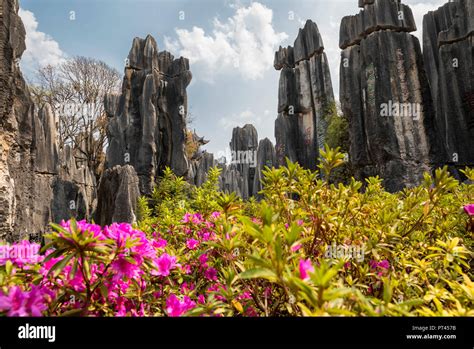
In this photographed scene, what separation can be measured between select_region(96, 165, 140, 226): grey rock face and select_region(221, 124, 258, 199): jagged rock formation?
2362cm

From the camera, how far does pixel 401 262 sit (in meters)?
1.63

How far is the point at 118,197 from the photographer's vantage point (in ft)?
29.8

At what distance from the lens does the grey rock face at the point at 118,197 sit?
8.95 meters

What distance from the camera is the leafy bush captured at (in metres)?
1.01

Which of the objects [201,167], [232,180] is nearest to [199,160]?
[201,167]

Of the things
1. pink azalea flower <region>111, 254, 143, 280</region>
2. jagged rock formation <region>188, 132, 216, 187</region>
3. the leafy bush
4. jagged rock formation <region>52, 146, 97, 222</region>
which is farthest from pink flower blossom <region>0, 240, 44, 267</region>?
jagged rock formation <region>188, 132, 216, 187</region>

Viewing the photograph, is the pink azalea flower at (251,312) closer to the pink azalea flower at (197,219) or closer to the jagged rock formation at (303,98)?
the pink azalea flower at (197,219)

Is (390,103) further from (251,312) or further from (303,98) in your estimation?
(251,312)

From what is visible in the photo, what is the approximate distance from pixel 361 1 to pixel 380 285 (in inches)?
618

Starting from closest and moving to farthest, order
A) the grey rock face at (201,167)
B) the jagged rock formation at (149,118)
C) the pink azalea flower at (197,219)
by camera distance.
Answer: the pink azalea flower at (197,219)
the jagged rock formation at (149,118)
the grey rock face at (201,167)

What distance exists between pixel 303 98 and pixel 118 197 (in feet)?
50.2

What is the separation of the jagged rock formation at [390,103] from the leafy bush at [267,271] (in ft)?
32.4

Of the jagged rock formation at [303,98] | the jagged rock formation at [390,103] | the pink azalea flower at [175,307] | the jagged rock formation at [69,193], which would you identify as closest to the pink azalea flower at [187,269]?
the pink azalea flower at [175,307]

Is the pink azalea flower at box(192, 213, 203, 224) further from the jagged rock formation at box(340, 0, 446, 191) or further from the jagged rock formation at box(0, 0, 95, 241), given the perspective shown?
the jagged rock formation at box(340, 0, 446, 191)
